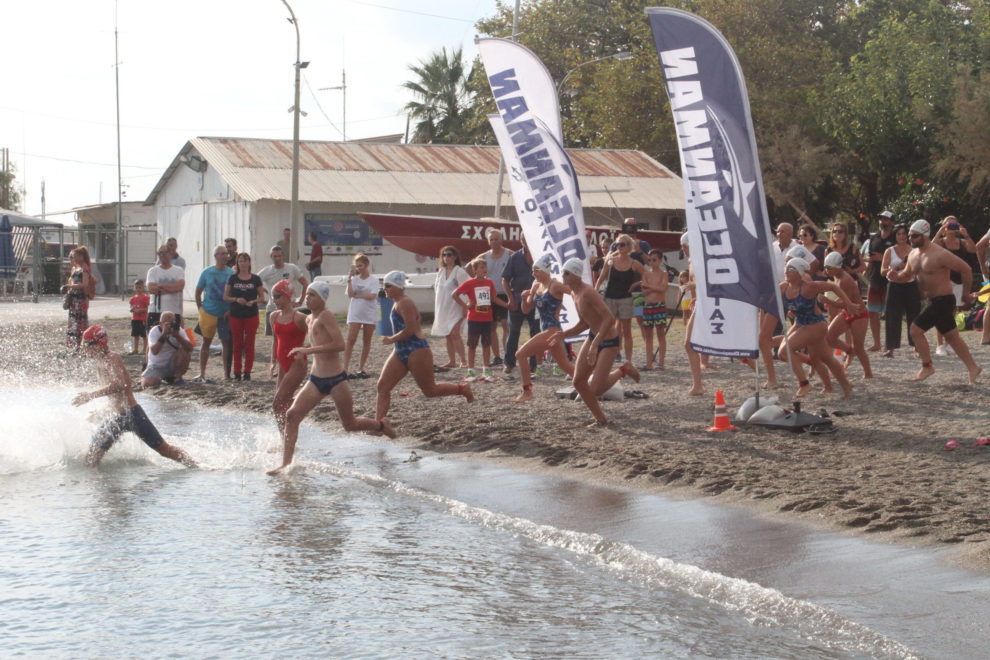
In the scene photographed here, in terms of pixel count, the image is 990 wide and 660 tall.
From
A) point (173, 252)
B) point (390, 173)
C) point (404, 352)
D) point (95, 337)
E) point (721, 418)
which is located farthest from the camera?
point (390, 173)

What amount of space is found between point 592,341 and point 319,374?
2.62m

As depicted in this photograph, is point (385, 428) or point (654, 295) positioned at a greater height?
point (654, 295)

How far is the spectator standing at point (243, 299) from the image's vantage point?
1470 cm

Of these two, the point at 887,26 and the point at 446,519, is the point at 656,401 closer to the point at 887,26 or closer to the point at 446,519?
the point at 446,519

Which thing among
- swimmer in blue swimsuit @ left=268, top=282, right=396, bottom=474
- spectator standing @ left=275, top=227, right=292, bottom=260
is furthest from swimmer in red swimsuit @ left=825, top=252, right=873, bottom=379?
spectator standing @ left=275, top=227, right=292, bottom=260

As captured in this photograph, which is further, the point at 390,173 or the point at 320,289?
the point at 390,173

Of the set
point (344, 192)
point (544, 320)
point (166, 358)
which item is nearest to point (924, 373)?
point (544, 320)

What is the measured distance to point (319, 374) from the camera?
9.82m

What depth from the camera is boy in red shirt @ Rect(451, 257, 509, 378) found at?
1448 centimetres

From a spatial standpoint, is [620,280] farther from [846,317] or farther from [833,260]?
[846,317]

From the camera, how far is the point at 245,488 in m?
9.27

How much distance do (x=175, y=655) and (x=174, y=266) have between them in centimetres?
1156

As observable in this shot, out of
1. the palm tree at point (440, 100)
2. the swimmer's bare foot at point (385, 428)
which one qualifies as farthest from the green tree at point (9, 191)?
the swimmer's bare foot at point (385, 428)

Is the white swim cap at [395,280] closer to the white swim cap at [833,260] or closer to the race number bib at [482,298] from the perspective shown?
the race number bib at [482,298]
